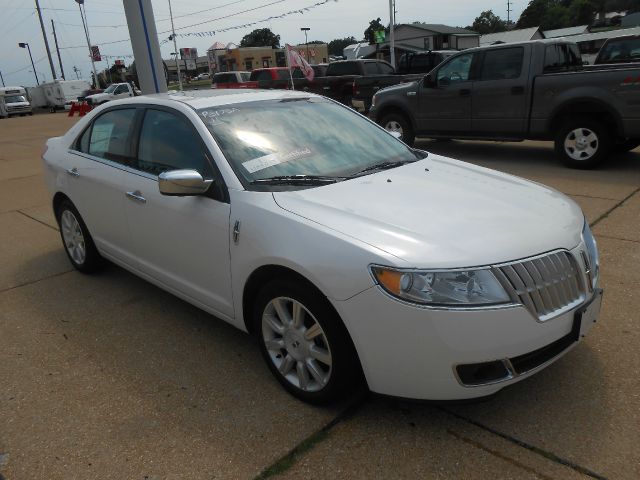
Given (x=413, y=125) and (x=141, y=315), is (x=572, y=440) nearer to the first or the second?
(x=141, y=315)

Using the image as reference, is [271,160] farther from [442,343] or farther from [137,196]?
[442,343]

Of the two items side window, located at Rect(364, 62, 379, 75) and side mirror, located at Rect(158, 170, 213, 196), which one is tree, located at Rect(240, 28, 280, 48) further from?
side mirror, located at Rect(158, 170, 213, 196)

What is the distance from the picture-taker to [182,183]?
9.36 ft

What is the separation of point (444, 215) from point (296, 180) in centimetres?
87

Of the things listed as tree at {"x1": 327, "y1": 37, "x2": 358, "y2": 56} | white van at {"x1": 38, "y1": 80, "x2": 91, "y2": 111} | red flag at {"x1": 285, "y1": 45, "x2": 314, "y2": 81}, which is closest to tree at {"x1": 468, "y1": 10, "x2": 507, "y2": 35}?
tree at {"x1": 327, "y1": 37, "x2": 358, "y2": 56}

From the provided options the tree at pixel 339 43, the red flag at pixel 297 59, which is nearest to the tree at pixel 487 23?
the tree at pixel 339 43

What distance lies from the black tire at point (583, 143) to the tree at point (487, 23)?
97.4m

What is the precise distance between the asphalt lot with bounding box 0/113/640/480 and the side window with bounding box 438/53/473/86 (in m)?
5.72

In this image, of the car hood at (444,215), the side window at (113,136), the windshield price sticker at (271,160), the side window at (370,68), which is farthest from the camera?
the side window at (370,68)

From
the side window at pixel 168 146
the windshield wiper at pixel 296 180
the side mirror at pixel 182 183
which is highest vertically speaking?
the side window at pixel 168 146

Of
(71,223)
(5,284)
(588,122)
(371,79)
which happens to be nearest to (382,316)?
(71,223)

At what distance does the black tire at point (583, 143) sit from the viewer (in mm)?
7496

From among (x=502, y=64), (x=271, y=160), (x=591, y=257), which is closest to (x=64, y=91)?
(x=502, y=64)

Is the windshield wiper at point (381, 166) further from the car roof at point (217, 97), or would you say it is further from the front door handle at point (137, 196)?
the front door handle at point (137, 196)
